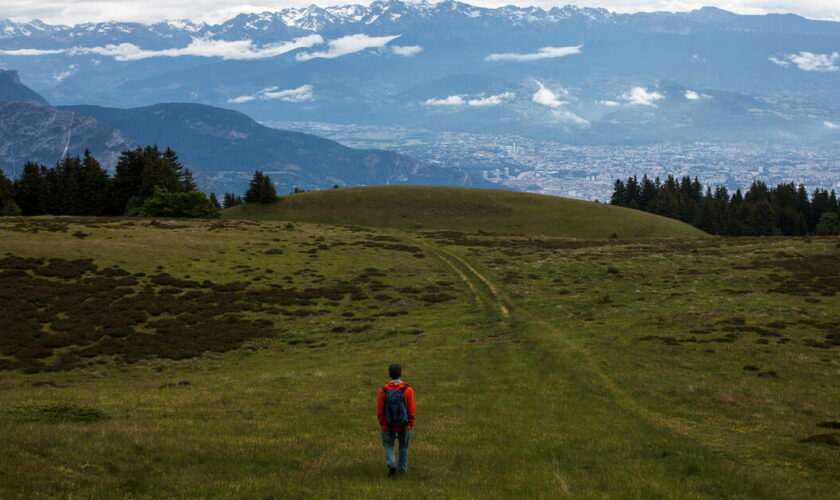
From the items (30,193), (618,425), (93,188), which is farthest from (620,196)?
(618,425)

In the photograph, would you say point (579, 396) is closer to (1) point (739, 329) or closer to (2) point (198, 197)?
(1) point (739, 329)

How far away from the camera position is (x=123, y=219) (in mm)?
87000

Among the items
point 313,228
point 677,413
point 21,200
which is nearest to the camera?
point 677,413

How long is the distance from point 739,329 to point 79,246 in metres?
56.4

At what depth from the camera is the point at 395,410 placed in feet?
50.6

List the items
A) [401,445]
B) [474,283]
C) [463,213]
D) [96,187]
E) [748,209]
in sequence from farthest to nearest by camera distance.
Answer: [748,209] → [463,213] → [96,187] → [474,283] → [401,445]

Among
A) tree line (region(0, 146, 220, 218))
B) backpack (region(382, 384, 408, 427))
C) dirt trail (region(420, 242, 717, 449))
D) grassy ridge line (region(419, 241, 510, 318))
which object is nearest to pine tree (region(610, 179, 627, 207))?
grassy ridge line (region(419, 241, 510, 318))

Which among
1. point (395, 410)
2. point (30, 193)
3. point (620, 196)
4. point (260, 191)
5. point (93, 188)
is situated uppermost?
point (620, 196)

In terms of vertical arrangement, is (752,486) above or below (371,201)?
below

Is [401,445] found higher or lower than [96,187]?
lower

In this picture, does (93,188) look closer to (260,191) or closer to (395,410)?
(260,191)

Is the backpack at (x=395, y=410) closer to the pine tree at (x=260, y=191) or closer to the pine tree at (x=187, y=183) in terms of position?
the pine tree at (x=260, y=191)

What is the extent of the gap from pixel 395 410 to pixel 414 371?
1395 cm

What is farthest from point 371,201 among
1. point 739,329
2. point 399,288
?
point 739,329
